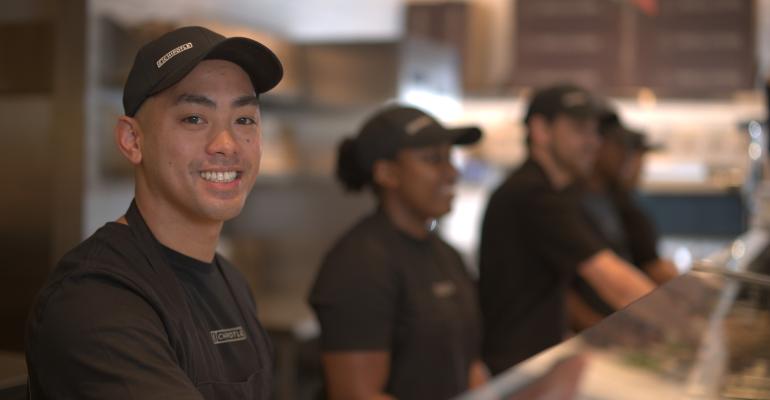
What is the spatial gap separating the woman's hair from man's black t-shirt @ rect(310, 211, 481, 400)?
23 cm

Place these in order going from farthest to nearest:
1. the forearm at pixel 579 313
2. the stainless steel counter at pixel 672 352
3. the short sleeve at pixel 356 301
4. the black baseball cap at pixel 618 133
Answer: the black baseball cap at pixel 618 133 < the forearm at pixel 579 313 < the short sleeve at pixel 356 301 < the stainless steel counter at pixel 672 352

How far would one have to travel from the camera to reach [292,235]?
14.9ft

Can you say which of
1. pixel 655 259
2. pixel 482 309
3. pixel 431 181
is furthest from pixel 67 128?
pixel 655 259

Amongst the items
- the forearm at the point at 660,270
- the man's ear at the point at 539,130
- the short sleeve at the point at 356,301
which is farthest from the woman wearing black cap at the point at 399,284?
the forearm at the point at 660,270

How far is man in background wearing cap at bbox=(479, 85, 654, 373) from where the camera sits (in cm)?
256

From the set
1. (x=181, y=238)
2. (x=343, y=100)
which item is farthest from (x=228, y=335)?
(x=343, y=100)

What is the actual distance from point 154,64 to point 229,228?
136 inches

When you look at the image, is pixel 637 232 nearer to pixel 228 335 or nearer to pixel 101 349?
pixel 228 335

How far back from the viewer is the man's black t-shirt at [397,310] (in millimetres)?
2096

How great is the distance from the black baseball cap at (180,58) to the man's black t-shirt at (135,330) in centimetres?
17

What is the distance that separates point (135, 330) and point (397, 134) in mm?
1321

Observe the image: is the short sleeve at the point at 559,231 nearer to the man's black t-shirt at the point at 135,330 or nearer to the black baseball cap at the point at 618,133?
the black baseball cap at the point at 618,133

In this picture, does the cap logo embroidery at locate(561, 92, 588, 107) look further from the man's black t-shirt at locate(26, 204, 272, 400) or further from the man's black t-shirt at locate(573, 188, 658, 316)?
the man's black t-shirt at locate(26, 204, 272, 400)

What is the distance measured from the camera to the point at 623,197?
3.95 meters
